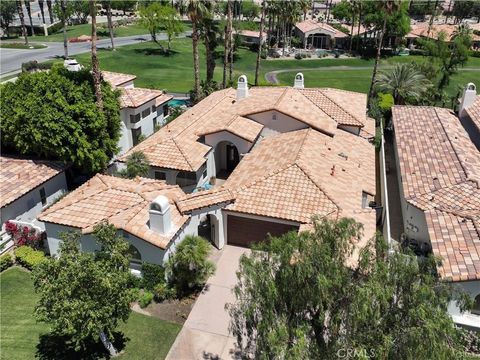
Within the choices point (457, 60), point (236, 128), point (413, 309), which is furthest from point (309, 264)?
point (457, 60)

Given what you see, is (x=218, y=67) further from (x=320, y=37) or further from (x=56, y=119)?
(x=56, y=119)

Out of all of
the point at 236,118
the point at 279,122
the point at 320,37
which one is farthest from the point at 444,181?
the point at 320,37

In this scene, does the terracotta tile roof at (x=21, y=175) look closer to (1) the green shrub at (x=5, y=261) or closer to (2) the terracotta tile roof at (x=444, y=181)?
(1) the green shrub at (x=5, y=261)

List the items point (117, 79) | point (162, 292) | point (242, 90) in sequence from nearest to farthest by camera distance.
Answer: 1. point (162, 292)
2. point (242, 90)
3. point (117, 79)

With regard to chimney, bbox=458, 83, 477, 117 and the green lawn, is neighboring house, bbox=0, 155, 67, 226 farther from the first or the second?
chimney, bbox=458, 83, 477, 117

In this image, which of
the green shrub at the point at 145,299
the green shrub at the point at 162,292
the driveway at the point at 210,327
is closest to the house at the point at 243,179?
the green shrub at the point at 162,292

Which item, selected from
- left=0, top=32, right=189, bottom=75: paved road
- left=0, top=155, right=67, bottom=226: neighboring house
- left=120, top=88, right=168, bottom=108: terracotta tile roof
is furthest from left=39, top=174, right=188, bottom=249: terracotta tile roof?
left=0, top=32, right=189, bottom=75: paved road
